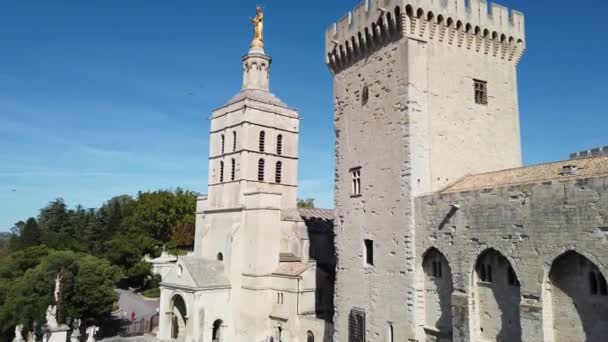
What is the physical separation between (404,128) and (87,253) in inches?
1948

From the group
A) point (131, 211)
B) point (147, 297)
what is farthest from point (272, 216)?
point (131, 211)

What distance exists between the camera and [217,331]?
32.3 metres

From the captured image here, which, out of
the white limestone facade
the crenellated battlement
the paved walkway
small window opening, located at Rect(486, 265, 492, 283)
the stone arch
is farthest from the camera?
the paved walkway

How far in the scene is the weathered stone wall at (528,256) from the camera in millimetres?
12906

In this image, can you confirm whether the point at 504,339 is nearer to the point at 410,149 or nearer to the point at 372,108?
the point at 410,149

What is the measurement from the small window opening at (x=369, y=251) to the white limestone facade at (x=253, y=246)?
759cm

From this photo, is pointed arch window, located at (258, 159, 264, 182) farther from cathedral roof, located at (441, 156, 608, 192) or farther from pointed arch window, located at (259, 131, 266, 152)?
cathedral roof, located at (441, 156, 608, 192)

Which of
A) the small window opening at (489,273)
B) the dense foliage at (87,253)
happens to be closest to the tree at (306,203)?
the dense foliage at (87,253)

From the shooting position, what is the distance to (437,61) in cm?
1989

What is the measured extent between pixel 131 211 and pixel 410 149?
5874 centimetres

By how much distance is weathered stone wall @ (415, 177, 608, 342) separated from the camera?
1291 cm

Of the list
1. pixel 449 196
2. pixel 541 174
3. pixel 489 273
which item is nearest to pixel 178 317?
pixel 449 196

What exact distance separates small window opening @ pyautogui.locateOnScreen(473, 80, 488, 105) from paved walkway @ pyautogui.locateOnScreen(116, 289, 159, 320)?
3347 centimetres

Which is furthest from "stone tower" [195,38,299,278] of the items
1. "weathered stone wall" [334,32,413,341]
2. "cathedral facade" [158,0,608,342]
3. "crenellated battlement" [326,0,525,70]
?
"crenellated battlement" [326,0,525,70]
